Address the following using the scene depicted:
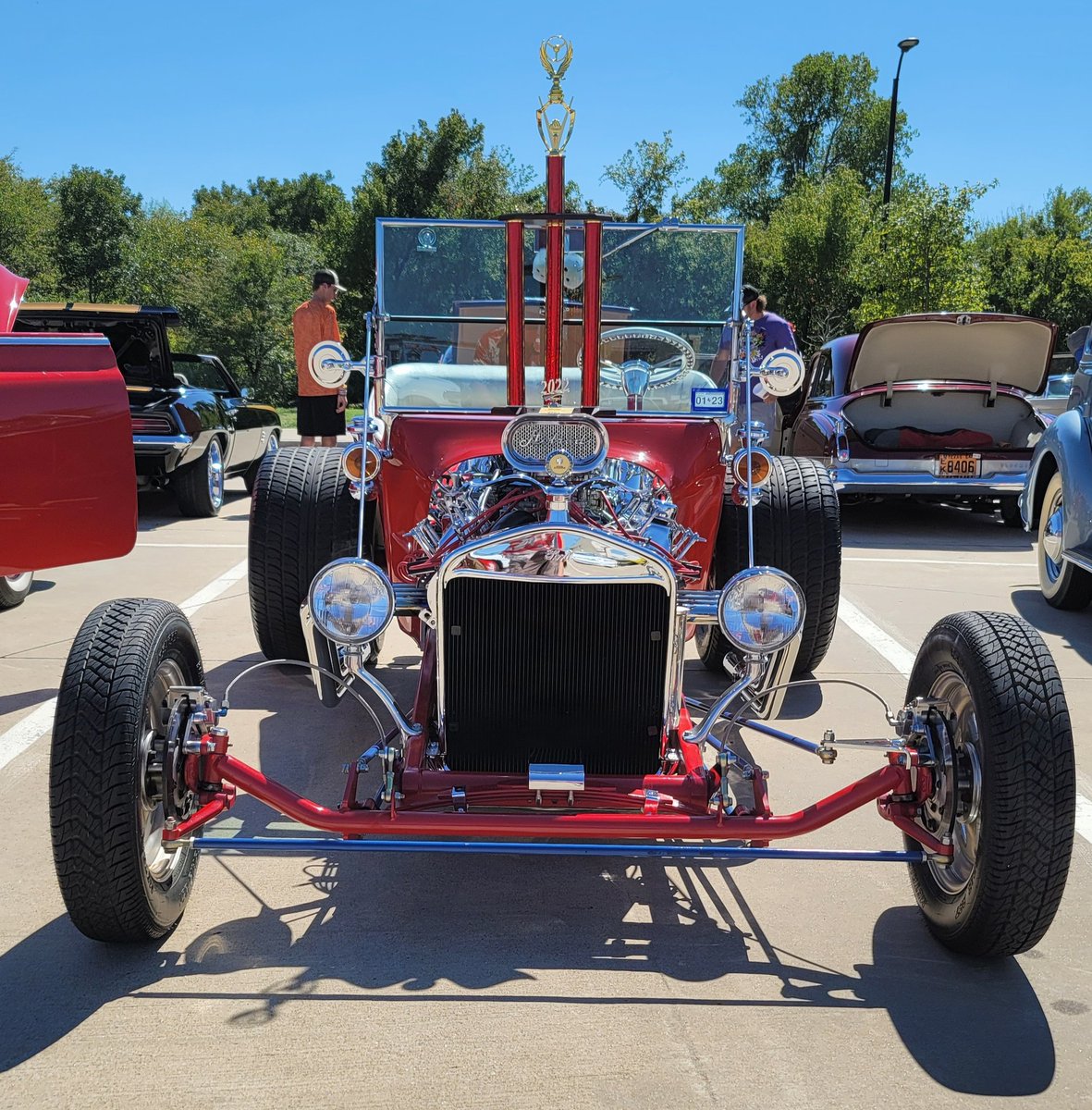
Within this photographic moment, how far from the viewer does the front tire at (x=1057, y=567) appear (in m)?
6.87

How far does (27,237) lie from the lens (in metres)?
33.2

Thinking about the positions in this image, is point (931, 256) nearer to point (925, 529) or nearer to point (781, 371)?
point (925, 529)

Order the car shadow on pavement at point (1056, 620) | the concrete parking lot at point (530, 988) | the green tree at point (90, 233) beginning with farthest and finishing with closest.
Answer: the green tree at point (90, 233), the car shadow on pavement at point (1056, 620), the concrete parking lot at point (530, 988)

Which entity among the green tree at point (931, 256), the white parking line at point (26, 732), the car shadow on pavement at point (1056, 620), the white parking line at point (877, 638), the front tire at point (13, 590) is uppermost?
the green tree at point (931, 256)

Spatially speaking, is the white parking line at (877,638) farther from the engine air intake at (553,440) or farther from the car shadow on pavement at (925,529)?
the engine air intake at (553,440)

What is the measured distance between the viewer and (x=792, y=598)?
303cm

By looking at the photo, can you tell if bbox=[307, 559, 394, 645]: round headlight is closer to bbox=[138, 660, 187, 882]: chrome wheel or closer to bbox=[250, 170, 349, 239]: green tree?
bbox=[138, 660, 187, 882]: chrome wheel

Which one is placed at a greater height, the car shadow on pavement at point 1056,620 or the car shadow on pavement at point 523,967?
the car shadow on pavement at point 523,967

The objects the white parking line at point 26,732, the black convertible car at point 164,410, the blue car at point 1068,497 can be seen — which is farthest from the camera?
the black convertible car at point 164,410

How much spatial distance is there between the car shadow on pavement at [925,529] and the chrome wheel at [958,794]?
19.8 ft

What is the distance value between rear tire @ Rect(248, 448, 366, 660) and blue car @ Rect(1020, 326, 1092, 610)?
4.36 metres

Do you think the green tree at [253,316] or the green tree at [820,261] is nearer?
the green tree at [820,261]

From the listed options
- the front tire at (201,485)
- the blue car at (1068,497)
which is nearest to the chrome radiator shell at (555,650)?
the blue car at (1068,497)

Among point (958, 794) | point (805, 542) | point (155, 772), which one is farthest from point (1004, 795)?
point (805, 542)
